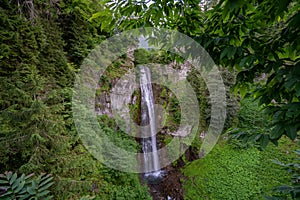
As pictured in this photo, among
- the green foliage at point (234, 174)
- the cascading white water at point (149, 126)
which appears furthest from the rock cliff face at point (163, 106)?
the green foliage at point (234, 174)

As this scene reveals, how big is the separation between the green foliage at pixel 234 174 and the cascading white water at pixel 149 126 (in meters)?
1.10

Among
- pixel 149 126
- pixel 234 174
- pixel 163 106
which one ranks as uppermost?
pixel 163 106

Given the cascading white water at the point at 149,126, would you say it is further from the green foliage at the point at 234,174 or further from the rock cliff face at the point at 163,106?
the green foliage at the point at 234,174

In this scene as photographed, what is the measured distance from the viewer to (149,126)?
6387mm

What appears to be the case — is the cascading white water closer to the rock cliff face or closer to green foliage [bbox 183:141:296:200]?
the rock cliff face

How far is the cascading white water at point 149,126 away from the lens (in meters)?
5.84

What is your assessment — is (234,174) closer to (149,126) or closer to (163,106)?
(149,126)

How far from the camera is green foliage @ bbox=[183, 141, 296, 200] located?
495 cm

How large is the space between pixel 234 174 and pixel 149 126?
314 centimetres

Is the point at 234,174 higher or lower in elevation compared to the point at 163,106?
lower

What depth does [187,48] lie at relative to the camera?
1211 mm

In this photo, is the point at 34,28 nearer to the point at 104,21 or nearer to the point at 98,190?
the point at 104,21

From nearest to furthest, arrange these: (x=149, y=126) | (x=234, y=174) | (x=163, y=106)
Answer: (x=234, y=174) → (x=149, y=126) → (x=163, y=106)

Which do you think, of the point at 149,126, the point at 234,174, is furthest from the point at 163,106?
the point at 234,174
